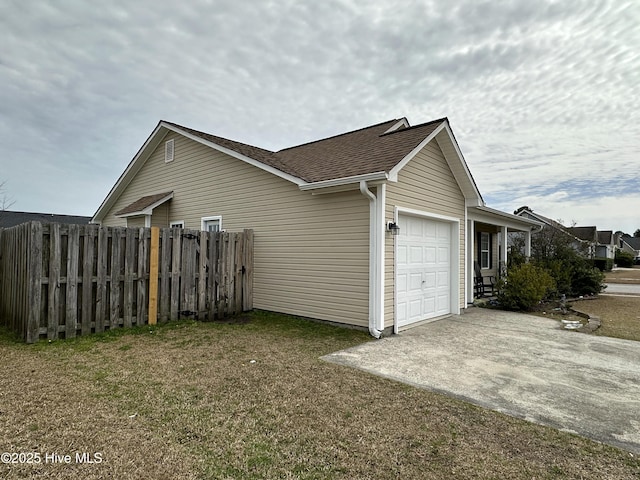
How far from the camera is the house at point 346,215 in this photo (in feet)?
22.6

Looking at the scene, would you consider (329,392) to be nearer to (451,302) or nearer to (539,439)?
(539,439)

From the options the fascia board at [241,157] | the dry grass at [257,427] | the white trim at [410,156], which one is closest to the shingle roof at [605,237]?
the white trim at [410,156]

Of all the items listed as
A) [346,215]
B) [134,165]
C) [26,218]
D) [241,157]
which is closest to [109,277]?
[241,157]

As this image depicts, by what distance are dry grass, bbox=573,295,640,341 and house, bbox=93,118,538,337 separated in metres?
3.23

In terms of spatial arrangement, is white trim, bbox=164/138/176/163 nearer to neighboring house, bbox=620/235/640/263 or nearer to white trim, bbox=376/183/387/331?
white trim, bbox=376/183/387/331

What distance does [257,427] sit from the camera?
3.06 metres

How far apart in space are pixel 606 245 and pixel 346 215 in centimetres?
5386

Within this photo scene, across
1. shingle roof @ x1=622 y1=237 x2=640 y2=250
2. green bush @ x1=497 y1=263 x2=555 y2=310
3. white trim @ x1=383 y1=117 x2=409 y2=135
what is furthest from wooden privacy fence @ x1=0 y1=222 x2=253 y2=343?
shingle roof @ x1=622 y1=237 x2=640 y2=250

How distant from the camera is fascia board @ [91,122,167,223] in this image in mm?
11872

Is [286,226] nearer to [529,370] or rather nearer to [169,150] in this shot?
[529,370]

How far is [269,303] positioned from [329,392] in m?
5.05

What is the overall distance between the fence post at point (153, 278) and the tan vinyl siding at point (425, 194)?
4551 mm

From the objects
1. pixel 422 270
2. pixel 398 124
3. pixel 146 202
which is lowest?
pixel 422 270

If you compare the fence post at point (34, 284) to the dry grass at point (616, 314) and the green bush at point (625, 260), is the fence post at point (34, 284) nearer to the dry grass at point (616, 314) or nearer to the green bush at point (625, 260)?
the dry grass at point (616, 314)
